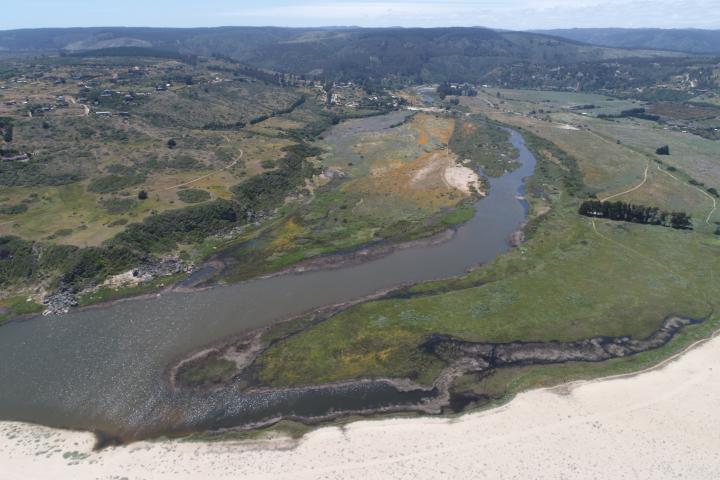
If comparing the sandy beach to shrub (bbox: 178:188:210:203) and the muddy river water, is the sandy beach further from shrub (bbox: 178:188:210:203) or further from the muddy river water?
shrub (bbox: 178:188:210:203)

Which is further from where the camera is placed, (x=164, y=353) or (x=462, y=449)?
(x=164, y=353)

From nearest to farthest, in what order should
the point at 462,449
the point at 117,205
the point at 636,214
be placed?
1. the point at 462,449
2. the point at 117,205
3. the point at 636,214

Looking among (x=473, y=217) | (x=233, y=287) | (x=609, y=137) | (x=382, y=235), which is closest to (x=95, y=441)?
(x=233, y=287)

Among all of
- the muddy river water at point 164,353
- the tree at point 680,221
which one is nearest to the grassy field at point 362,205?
the muddy river water at point 164,353

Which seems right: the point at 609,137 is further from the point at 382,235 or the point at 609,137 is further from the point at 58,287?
the point at 58,287

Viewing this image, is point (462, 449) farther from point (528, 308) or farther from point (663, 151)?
point (663, 151)

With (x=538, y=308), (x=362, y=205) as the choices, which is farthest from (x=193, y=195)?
(x=538, y=308)

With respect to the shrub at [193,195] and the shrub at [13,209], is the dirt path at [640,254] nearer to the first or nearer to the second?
the shrub at [193,195]
